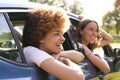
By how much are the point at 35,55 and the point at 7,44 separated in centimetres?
24

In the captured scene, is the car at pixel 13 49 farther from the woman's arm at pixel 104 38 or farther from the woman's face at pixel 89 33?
the woman's arm at pixel 104 38

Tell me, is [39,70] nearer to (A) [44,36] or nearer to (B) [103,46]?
(A) [44,36]

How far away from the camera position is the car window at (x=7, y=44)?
2744 millimetres

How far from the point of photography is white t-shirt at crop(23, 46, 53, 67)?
8.98ft

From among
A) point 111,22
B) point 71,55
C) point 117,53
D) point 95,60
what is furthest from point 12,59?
point 111,22

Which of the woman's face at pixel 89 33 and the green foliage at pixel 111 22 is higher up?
the woman's face at pixel 89 33

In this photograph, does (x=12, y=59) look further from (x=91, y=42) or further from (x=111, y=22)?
(x=111, y=22)

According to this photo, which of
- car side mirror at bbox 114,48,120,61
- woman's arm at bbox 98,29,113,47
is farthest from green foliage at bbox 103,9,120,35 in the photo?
woman's arm at bbox 98,29,113,47

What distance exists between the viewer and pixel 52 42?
9.62 feet

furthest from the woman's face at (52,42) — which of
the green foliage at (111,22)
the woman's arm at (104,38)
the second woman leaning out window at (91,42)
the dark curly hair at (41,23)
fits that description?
the green foliage at (111,22)

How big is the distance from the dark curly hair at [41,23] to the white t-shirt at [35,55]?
7 cm

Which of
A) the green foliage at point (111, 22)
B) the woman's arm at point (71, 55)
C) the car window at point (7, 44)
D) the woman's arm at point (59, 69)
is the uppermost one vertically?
the car window at point (7, 44)

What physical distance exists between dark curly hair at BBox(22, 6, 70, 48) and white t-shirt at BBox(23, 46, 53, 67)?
0.22 feet

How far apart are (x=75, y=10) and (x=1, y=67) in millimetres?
50495
